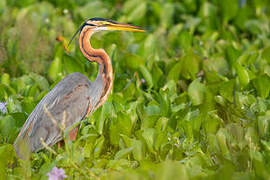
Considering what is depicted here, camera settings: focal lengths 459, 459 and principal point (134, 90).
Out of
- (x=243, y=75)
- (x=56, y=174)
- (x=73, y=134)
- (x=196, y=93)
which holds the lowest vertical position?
(x=56, y=174)

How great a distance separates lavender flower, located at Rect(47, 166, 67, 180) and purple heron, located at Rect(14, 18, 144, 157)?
20.9 inches

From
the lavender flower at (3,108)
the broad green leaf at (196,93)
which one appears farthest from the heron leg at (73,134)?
the broad green leaf at (196,93)

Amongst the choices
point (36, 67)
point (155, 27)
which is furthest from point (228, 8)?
point (36, 67)

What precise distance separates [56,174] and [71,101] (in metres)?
0.92

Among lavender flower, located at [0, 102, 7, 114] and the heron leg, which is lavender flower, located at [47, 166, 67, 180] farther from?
lavender flower, located at [0, 102, 7, 114]

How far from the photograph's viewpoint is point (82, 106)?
377 cm

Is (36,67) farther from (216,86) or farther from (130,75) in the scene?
(216,86)

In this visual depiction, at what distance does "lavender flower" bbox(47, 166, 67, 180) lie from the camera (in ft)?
9.42

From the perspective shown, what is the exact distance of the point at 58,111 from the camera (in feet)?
12.0

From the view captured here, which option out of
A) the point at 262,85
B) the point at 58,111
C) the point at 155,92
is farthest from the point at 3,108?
the point at 262,85

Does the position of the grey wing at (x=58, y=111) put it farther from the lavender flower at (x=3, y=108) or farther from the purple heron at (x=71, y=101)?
the lavender flower at (x=3, y=108)

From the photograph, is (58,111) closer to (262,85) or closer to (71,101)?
(71,101)

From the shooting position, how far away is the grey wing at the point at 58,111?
3527 mm

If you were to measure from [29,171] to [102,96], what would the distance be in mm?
1134
